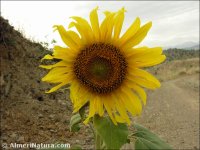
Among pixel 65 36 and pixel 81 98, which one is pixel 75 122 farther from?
pixel 65 36

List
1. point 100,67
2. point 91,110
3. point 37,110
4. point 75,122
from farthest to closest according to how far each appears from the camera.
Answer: point 37,110 → point 75,122 → point 100,67 → point 91,110

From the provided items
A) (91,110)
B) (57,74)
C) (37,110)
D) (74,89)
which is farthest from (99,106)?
(37,110)

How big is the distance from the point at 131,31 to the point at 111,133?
2.01 feet

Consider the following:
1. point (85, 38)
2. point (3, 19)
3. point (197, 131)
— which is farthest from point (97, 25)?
point (3, 19)

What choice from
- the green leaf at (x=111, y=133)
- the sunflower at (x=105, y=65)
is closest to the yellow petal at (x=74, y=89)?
the sunflower at (x=105, y=65)

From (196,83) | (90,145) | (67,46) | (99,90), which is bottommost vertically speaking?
(90,145)

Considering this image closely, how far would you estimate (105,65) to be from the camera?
2268 millimetres

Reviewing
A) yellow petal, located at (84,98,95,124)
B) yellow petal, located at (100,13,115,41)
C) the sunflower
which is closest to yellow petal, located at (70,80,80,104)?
the sunflower

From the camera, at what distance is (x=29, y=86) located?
782 centimetres

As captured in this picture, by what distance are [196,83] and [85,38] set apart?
40.6 feet

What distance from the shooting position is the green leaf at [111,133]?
204 centimetres

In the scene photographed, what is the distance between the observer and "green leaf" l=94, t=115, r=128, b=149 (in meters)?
2.04

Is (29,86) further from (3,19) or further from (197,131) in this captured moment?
(197,131)

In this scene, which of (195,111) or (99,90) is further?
(195,111)
